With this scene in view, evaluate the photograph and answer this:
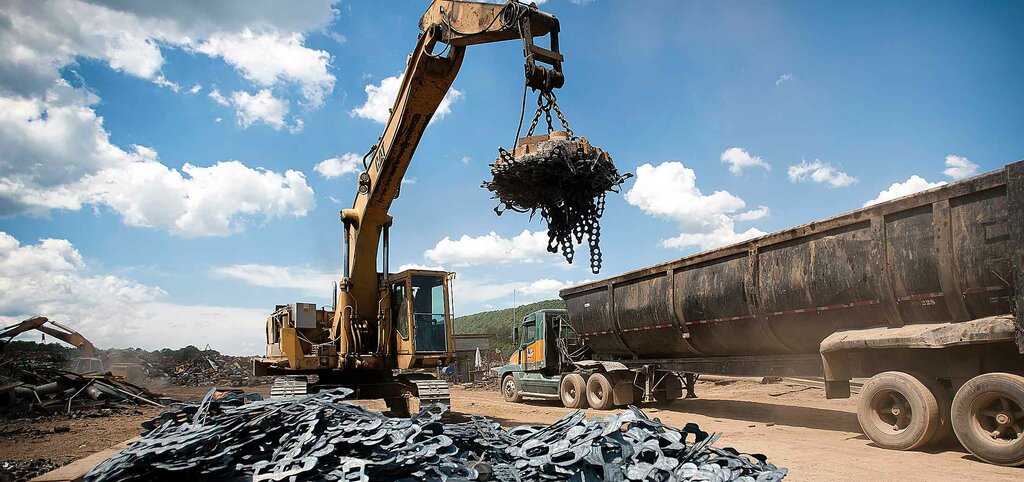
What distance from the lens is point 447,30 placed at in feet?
28.5

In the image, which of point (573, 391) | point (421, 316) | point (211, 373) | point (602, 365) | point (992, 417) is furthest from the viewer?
point (211, 373)

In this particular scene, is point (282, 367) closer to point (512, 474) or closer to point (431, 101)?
point (431, 101)

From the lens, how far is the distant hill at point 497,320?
53.8 m

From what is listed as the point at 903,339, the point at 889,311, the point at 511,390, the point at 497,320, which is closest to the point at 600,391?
the point at 511,390

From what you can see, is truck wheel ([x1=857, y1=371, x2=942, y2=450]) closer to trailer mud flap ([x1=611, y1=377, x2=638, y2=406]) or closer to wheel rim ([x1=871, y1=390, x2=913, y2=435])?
wheel rim ([x1=871, y1=390, x2=913, y2=435])

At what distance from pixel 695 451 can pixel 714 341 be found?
249 inches

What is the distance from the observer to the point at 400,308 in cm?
1070

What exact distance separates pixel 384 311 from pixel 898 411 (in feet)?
26.3

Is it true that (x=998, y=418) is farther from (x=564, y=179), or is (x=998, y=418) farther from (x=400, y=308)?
(x=400, y=308)

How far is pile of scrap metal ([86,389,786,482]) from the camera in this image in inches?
199

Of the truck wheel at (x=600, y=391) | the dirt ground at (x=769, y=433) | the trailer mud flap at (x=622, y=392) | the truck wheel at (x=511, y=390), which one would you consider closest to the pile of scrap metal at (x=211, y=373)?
the dirt ground at (x=769, y=433)

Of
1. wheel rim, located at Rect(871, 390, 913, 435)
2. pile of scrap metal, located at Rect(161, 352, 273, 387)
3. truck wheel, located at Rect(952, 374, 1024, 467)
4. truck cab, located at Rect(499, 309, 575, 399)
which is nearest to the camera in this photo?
truck wheel, located at Rect(952, 374, 1024, 467)

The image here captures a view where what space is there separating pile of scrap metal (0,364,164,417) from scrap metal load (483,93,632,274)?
1385 centimetres

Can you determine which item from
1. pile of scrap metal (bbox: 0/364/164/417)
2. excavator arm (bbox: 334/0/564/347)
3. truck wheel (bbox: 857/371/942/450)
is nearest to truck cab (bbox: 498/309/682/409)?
truck wheel (bbox: 857/371/942/450)
